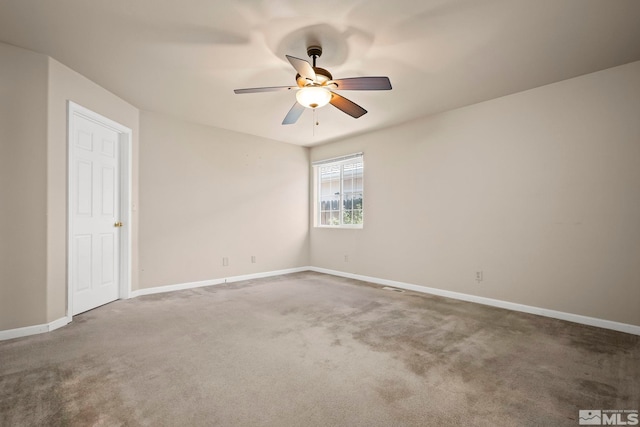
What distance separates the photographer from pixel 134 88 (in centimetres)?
356

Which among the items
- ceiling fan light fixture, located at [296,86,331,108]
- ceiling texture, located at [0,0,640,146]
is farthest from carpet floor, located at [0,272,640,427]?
ceiling texture, located at [0,0,640,146]

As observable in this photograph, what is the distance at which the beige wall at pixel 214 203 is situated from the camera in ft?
14.5

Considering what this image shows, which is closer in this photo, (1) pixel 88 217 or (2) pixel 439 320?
(2) pixel 439 320

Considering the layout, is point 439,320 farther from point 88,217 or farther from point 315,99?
point 88,217

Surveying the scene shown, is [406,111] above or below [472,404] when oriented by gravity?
above

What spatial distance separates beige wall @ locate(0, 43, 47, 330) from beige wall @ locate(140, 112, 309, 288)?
146 centimetres

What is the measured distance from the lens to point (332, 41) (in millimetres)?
2600

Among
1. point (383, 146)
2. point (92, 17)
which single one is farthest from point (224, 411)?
point (383, 146)

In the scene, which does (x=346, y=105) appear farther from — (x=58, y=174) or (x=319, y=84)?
(x=58, y=174)

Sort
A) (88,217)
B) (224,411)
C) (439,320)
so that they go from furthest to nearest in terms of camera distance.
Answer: (88,217) < (439,320) < (224,411)

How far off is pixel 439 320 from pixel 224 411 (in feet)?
7.89

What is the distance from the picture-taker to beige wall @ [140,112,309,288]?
14.5 ft

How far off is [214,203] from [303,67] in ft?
11.0

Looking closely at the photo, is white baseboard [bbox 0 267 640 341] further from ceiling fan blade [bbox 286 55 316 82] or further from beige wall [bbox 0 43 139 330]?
ceiling fan blade [bbox 286 55 316 82]
